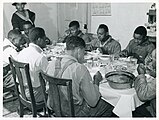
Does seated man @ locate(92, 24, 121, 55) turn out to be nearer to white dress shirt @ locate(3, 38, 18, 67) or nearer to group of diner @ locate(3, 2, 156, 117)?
group of diner @ locate(3, 2, 156, 117)

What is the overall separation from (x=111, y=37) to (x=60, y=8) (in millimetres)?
464

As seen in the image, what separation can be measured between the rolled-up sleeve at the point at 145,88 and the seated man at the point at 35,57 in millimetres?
475

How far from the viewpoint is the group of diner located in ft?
2.85

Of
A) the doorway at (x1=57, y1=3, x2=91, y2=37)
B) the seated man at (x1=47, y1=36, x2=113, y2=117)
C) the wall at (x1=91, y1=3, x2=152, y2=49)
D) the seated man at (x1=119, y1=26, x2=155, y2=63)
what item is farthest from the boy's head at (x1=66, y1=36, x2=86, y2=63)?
the seated man at (x1=119, y1=26, x2=155, y2=63)

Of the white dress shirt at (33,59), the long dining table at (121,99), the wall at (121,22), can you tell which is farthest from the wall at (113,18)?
the long dining table at (121,99)

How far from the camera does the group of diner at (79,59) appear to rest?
87cm

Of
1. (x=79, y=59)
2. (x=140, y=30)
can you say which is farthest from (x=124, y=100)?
(x=140, y=30)

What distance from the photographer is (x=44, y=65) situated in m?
1.09

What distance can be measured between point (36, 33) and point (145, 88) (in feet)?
1.94

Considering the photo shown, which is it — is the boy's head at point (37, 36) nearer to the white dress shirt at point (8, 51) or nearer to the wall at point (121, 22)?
the white dress shirt at point (8, 51)

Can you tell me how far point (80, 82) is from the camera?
0.87m

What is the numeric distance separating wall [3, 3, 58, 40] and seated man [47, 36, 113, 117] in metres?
0.16

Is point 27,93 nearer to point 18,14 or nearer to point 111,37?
point 18,14

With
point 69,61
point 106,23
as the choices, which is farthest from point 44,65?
point 106,23
